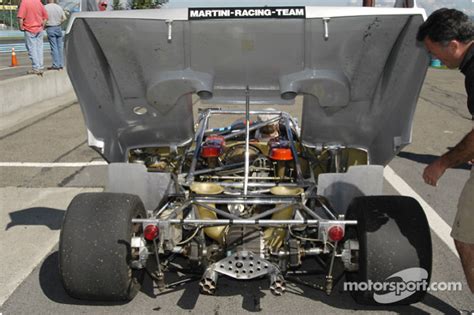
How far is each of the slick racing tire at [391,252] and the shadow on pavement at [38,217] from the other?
9.43ft

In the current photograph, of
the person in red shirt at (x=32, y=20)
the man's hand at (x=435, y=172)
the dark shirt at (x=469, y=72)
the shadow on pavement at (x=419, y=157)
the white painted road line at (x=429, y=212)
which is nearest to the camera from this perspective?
the dark shirt at (x=469, y=72)

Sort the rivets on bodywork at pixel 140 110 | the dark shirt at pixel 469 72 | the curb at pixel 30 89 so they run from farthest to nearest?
the curb at pixel 30 89, the rivets on bodywork at pixel 140 110, the dark shirt at pixel 469 72

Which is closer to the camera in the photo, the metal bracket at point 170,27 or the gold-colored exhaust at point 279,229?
the metal bracket at point 170,27

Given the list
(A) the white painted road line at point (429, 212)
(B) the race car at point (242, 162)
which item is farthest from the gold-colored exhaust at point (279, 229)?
(A) the white painted road line at point (429, 212)

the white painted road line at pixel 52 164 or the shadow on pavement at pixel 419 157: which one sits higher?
the shadow on pavement at pixel 419 157

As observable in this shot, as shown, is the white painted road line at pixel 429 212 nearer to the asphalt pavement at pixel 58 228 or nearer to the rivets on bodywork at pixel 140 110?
the asphalt pavement at pixel 58 228

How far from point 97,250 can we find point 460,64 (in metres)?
2.30

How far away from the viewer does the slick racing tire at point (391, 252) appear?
324 centimetres

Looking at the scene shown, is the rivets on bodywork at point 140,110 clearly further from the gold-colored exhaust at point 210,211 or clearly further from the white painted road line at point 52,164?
the white painted road line at point 52,164

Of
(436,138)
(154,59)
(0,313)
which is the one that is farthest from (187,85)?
(436,138)

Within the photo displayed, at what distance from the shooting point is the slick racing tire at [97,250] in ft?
10.6

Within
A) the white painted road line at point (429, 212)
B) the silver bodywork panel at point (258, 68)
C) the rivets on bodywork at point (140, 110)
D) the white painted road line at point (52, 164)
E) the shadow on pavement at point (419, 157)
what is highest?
the silver bodywork panel at point (258, 68)

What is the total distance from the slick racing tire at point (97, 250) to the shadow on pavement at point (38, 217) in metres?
1.72

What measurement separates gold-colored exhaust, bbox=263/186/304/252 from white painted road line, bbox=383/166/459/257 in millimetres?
1604
